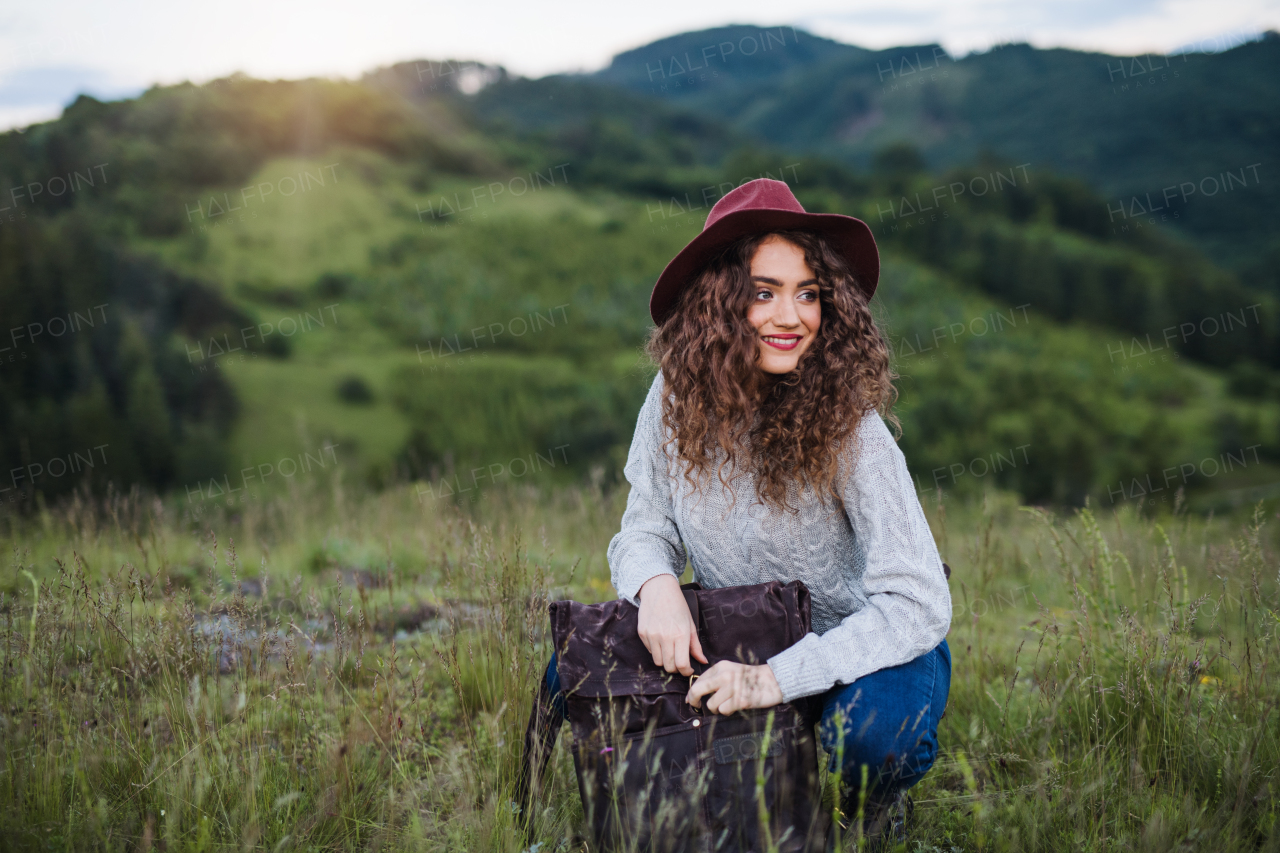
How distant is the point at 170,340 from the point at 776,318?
1056 inches

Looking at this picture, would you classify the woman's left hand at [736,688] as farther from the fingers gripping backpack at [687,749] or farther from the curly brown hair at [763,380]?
the curly brown hair at [763,380]

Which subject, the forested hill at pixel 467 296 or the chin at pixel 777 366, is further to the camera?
the forested hill at pixel 467 296

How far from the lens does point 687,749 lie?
1513 mm

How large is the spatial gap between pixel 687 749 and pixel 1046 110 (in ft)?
331

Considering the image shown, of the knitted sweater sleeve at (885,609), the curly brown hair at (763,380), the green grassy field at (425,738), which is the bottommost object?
the green grassy field at (425,738)

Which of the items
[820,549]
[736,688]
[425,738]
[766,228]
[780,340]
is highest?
[766,228]

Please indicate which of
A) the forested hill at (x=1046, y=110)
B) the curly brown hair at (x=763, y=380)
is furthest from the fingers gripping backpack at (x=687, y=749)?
the forested hill at (x=1046, y=110)

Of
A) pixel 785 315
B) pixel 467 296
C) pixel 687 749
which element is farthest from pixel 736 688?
pixel 467 296

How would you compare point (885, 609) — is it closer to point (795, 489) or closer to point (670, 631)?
point (795, 489)

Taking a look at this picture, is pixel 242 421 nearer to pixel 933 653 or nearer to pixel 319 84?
pixel 933 653

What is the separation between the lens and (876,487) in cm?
165

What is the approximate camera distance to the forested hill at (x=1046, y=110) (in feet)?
212

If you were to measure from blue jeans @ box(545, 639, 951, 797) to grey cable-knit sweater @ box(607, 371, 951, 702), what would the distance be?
57mm

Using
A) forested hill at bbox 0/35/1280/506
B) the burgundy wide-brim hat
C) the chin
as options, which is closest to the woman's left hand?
the chin
